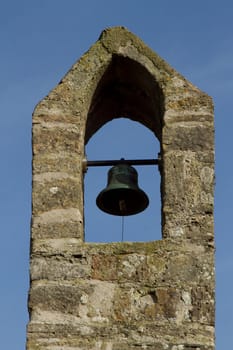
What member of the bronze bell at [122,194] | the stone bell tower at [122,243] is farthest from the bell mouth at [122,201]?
the stone bell tower at [122,243]

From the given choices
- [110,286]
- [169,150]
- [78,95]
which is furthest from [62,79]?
[110,286]

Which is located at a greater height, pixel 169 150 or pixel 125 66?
pixel 125 66

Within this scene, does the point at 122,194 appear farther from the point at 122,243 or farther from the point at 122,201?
the point at 122,243

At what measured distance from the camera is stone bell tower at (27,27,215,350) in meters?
9.31

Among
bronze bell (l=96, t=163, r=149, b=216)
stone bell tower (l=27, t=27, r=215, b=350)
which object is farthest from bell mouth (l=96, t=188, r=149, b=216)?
stone bell tower (l=27, t=27, r=215, b=350)

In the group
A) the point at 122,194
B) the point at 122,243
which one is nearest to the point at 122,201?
the point at 122,194

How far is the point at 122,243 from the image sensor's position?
31.8 feet

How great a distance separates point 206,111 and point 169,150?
0.42 meters

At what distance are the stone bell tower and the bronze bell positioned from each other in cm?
34

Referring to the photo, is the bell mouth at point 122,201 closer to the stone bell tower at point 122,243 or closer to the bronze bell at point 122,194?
the bronze bell at point 122,194

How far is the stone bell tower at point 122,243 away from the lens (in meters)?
9.31

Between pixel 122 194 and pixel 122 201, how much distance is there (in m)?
0.05

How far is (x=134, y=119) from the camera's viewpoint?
11.0 m

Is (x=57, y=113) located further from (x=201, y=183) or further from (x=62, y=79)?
(x=201, y=183)
